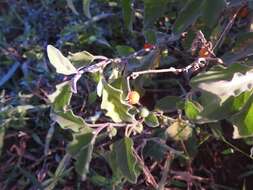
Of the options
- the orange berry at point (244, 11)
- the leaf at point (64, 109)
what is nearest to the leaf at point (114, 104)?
the leaf at point (64, 109)

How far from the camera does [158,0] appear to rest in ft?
3.58

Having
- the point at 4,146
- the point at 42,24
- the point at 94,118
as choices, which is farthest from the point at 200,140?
the point at 42,24

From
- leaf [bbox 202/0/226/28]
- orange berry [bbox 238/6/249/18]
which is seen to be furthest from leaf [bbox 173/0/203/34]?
orange berry [bbox 238/6/249/18]

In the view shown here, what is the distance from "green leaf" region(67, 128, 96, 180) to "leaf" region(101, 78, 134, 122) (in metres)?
0.06

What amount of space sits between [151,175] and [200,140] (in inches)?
6.1

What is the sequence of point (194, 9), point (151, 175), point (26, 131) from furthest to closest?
point (26, 131), point (151, 175), point (194, 9)

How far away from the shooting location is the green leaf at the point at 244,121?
3.14 ft

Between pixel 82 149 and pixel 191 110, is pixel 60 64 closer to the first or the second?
pixel 82 149

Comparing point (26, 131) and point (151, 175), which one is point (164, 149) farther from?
point (26, 131)

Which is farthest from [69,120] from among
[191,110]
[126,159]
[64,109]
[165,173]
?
[165,173]

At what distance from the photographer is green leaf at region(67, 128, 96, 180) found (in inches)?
A: 38.6

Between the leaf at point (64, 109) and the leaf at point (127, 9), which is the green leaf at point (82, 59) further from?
the leaf at point (127, 9)

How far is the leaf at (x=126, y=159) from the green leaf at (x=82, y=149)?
0.08 meters

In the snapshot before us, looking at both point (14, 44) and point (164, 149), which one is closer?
point (164, 149)
